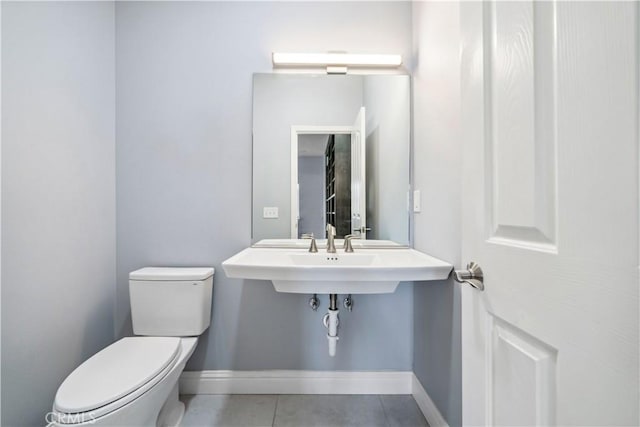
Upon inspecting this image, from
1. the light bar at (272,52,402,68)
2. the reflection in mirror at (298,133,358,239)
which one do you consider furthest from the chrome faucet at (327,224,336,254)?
the light bar at (272,52,402,68)

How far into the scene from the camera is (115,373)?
3.56ft

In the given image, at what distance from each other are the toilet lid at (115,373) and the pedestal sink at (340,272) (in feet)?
1.47

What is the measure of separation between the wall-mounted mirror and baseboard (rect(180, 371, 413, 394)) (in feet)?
2.59

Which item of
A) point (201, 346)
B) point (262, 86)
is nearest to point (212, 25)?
point (262, 86)

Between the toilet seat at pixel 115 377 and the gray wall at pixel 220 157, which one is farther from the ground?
the gray wall at pixel 220 157

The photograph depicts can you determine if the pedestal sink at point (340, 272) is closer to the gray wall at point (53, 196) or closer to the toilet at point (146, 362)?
the toilet at point (146, 362)

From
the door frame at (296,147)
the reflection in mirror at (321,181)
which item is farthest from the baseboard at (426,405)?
the door frame at (296,147)

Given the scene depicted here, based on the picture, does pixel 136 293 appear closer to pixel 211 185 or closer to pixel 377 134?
pixel 211 185

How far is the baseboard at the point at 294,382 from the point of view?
1652 mm

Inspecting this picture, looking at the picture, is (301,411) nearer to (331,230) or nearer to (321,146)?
(331,230)

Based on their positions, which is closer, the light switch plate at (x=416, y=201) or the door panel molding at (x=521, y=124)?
the door panel molding at (x=521, y=124)

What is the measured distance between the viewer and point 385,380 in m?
1.67

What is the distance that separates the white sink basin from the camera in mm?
1136

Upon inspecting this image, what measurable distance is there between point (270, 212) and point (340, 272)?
694mm
